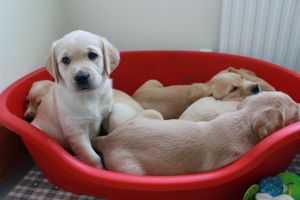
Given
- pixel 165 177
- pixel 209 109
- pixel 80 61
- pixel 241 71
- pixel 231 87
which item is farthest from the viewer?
pixel 241 71

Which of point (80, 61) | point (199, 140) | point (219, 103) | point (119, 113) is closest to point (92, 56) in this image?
point (80, 61)

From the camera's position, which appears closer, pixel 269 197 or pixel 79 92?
pixel 269 197

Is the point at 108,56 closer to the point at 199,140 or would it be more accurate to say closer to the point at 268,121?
the point at 199,140

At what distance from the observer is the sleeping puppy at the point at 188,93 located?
1594mm

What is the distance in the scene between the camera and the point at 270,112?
1.18 m

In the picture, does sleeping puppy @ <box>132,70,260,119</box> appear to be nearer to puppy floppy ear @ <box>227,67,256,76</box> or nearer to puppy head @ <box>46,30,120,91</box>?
puppy floppy ear @ <box>227,67,256,76</box>

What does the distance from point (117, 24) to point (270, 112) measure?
1.25 meters

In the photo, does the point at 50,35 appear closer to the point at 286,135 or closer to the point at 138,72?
the point at 138,72

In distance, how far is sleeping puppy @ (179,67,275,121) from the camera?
1481 mm

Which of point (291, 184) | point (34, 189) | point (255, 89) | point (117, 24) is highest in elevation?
point (117, 24)

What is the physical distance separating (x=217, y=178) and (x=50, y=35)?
57.0 inches

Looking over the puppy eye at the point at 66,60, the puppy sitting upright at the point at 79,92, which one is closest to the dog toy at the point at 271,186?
the puppy sitting upright at the point at 79,92

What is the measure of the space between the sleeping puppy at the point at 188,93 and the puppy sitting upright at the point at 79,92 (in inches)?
12.2

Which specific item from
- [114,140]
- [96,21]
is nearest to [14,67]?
[96,21]
